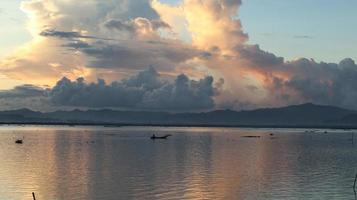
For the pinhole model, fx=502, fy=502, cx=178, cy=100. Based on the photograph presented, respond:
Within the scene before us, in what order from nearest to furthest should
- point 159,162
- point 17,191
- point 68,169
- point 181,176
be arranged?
point 17,191 < point 181,176 < point 68,169 < point 159,162

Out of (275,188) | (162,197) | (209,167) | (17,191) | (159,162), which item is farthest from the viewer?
(159,162)

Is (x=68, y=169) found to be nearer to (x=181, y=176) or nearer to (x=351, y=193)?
(x=181, y=176)

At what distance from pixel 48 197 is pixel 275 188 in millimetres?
25124

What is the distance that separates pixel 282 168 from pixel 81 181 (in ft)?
116

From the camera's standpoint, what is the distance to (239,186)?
59.2 m

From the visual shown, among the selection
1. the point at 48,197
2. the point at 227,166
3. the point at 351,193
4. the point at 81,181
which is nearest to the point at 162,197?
the point at 48,197

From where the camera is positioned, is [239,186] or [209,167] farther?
[209,167]

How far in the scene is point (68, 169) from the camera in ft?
247

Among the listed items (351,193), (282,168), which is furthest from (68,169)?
(351,193)

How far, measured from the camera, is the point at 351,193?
54688mm

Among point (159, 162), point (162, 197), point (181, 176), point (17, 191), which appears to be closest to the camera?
point (162, 197)

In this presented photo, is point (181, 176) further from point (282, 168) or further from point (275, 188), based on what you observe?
point (282, 168)

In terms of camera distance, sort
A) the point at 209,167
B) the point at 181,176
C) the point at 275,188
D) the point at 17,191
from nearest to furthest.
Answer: the point at 17,191 → the point at 275,188 → the point at 181,176 → the point at 209,167

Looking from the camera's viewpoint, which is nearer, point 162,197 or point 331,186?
point 162,197
